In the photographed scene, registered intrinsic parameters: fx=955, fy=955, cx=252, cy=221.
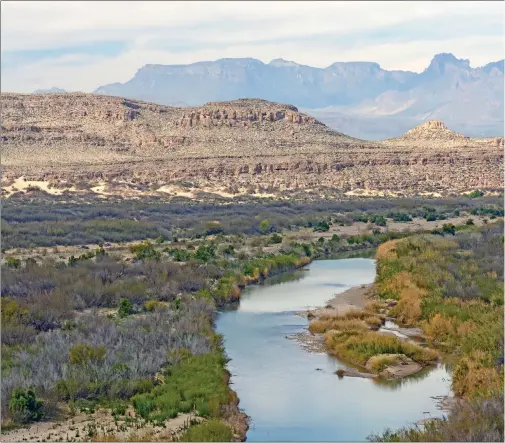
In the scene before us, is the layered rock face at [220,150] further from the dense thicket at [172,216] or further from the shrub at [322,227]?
the shrub at [322,227]

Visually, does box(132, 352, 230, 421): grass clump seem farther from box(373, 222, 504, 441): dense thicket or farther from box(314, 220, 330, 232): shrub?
box(314, 220, 330, 232): shrub

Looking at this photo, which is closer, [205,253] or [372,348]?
[372,348]

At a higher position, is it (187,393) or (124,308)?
(124,308)

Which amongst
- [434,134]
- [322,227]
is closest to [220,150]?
[434,134]

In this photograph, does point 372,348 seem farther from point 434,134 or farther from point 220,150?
point 434,134

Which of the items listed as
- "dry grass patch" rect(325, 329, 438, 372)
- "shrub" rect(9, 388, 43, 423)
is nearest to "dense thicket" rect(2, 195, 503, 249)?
"dry grass patch" rect(325, 329, 438, 372)

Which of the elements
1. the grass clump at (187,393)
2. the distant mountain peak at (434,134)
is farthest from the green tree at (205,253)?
the distant mountain peak at (434,134)

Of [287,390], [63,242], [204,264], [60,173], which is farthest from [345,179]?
[287,390]

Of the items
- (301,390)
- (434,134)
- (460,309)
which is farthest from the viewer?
(434,134)
